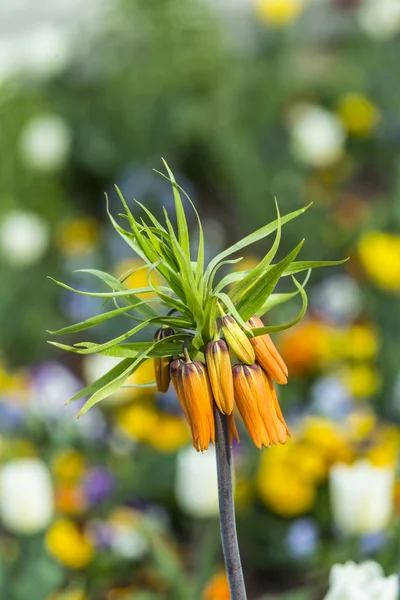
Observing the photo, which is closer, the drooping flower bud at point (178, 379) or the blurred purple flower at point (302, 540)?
the drooping flower bud at point (178, 379)

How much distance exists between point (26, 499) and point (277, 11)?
338cm

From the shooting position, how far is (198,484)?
1503 mm

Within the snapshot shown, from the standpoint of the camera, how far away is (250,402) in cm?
61

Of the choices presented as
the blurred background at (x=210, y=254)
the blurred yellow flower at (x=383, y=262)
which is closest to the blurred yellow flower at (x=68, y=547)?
the blurred background at (x=210, y=254)

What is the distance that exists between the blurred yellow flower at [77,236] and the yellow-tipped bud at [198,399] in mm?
2692

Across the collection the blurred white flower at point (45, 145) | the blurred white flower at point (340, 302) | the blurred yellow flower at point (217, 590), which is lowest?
the blurred white flower at point (340, 302)

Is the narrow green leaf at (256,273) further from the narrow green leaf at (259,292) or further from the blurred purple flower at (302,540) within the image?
the blurred purple flower at (302,540)

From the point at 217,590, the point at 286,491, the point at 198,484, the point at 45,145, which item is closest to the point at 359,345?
the point at 286,491

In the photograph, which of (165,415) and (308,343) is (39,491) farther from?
(308,343)

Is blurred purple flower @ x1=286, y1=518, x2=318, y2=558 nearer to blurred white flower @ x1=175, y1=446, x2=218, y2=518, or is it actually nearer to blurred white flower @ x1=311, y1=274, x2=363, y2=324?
blurred white flower @ x1=175, y1=446, x2=218, y2=518

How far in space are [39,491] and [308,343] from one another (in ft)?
3.02

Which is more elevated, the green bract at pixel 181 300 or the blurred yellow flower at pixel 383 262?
the green bract at pixel 181 300

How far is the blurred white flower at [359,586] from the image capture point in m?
0.79

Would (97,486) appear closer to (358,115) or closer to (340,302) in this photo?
(340,302)
